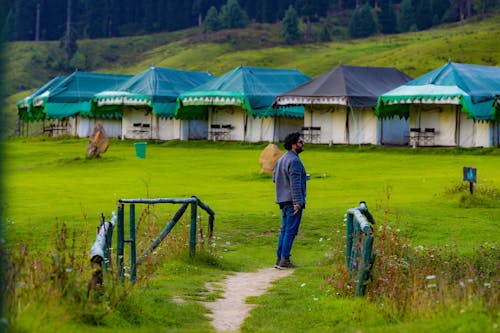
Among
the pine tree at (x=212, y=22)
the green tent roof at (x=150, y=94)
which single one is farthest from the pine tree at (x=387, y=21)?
the green tent roof at (x=150, y=94)

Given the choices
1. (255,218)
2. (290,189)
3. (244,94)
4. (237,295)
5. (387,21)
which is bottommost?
(237,295)

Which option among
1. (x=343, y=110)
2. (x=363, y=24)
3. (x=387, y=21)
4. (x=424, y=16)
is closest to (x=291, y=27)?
(x=363, y=24)

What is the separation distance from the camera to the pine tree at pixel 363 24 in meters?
150

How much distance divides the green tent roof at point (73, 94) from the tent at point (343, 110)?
17.8m

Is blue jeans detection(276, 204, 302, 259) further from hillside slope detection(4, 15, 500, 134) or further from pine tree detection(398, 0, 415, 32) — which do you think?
pine tree detection(398, 0, 415, 32)

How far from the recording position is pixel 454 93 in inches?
1858

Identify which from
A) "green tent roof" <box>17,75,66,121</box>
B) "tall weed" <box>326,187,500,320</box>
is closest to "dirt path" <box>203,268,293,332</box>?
"tall weed" <box>326,187,500,320</box>

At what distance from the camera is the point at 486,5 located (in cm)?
14425

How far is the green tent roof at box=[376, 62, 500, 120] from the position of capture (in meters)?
46.9

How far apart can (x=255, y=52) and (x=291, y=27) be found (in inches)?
1051

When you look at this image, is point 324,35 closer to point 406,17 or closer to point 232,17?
point 406,17

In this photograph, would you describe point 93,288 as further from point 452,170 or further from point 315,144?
point 315,144

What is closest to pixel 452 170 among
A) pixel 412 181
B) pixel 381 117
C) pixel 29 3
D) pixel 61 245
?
pixel 412 181

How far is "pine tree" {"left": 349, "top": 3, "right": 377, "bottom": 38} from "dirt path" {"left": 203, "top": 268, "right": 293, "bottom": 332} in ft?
450
